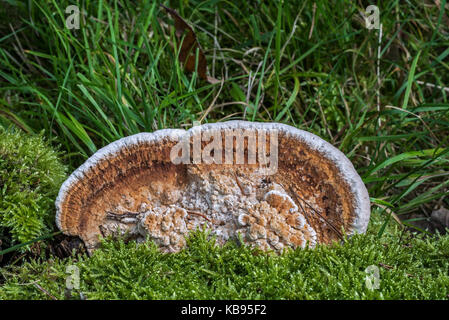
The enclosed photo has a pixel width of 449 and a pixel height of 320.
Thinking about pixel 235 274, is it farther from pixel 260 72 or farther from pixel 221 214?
pixel 260 72

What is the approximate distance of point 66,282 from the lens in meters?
1.73

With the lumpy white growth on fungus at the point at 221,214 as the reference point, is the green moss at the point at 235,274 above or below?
below

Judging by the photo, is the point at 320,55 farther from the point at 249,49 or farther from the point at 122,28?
the point at 122,28

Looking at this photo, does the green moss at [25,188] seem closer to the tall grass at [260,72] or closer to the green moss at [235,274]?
the green moss at [235,274]

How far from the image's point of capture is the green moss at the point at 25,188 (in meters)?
1.95

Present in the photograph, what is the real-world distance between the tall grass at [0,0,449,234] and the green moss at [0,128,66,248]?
18.7 inches

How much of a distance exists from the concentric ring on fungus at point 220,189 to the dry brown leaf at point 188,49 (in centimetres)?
117

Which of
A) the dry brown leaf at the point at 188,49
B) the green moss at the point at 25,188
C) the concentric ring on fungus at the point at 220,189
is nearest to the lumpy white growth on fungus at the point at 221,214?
the concentric ring on fungus at the point at 220,189

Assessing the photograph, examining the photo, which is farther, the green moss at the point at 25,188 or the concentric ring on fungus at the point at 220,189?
the green moss at the point at 25,188

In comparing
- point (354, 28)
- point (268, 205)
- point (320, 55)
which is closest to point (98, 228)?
point (268, 205)

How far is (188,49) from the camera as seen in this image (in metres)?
3.00

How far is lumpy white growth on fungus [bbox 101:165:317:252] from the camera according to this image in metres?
1.79

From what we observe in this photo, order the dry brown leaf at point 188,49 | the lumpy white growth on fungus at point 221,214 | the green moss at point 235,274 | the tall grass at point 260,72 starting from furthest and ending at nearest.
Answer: the dry brown leaf at point 188,49, the tall grass at point 260,72, the lumpy white growth on fungus at point 221,214, the green moss at point 235,274
